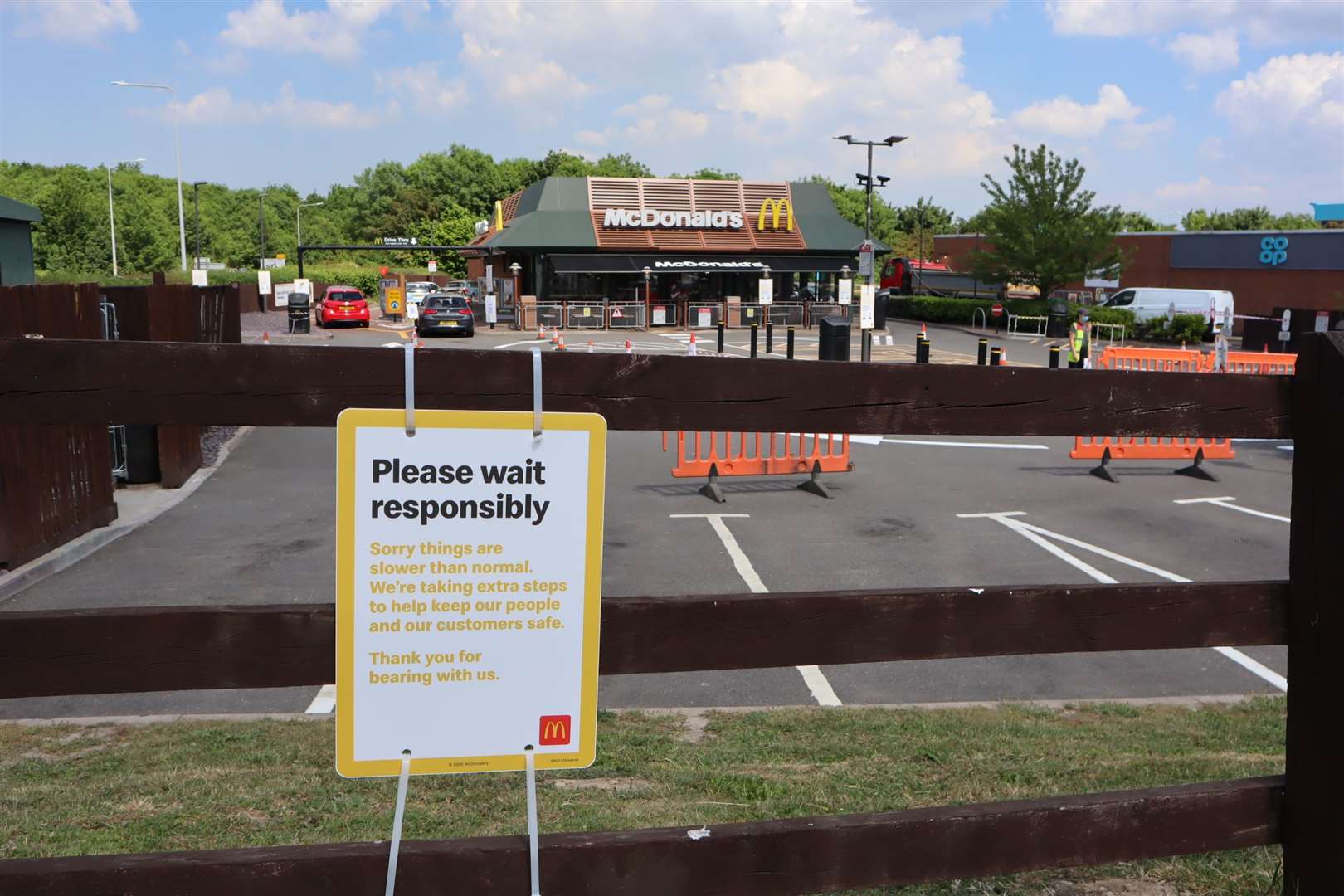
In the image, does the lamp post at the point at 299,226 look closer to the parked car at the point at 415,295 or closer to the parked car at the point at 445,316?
the parked car at the point at 415,295

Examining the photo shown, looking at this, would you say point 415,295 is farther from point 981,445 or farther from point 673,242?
point 981,445

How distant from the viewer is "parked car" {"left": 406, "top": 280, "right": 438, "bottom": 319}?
37.2 m

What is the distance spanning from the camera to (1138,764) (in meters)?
4.91

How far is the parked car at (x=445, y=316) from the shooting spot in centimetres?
4044

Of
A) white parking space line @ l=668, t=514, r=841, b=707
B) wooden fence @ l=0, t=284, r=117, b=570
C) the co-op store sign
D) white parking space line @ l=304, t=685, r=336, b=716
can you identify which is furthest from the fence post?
the co-op store sign

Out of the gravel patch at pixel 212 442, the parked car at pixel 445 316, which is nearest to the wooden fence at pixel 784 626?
the gravel patch at pixel 212 442

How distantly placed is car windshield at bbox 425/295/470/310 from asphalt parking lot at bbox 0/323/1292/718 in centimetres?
2494

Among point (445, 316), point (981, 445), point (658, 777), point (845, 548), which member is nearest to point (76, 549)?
point (845, 548)

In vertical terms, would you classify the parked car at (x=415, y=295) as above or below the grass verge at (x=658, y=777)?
above

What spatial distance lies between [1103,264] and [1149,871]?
48.3 metres

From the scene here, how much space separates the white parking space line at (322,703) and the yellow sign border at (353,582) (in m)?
4.02

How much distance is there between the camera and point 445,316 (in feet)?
133

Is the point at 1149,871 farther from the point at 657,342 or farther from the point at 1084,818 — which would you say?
the point at 657,342

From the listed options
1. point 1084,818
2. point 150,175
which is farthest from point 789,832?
point 150,175
